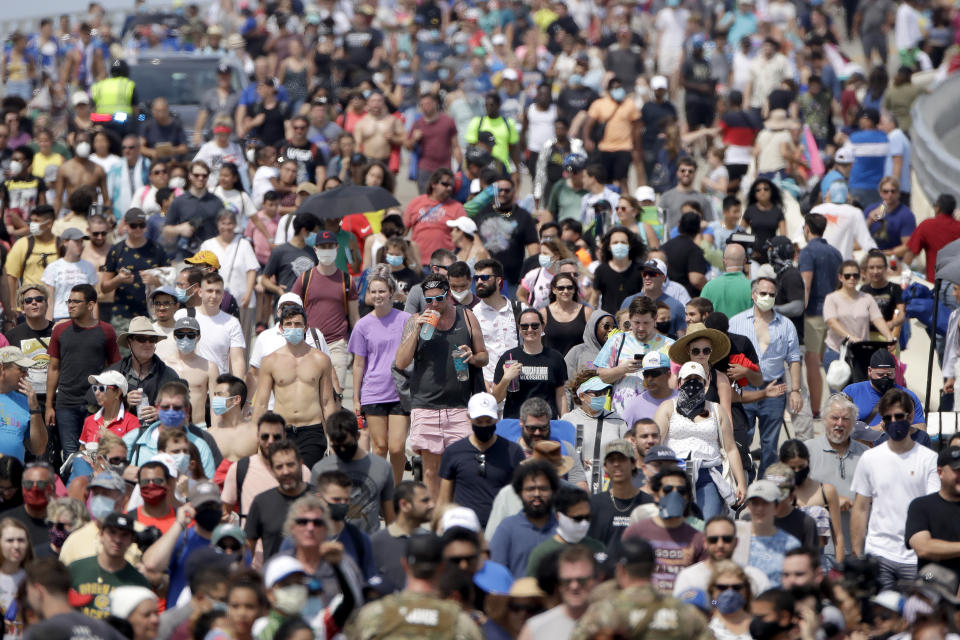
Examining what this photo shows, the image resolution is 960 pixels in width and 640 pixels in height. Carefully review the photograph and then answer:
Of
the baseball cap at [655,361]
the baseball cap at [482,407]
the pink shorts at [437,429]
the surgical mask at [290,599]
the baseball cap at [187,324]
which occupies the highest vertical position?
the surgical mask at [290,599]

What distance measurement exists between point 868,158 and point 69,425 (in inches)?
409

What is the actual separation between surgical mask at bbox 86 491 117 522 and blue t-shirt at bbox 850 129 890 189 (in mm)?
12209

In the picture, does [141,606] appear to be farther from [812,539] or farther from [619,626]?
[812,539]

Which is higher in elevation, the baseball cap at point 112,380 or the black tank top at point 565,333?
the baseball cap at point 112,380

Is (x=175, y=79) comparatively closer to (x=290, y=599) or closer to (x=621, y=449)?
(x=621, y=449)

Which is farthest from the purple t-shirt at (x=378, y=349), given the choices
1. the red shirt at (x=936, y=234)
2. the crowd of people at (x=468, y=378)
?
the red shirt at (x=936, y=234)

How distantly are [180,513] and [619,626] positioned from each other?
2.82 meters

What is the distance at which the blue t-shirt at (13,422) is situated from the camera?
39.7ft

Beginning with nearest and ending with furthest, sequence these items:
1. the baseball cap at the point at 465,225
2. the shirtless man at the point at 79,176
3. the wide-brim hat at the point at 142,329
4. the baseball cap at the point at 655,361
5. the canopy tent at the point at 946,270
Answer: the baseball cap at the point at 655,361 → the wide-brim hat at the point at 142,329 → the canopy tent at the point at 946,270 → the baseball cap at the point at 465,225 → the shirtless man at the point at 79,176

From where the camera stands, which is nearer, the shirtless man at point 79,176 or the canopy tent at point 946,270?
the canopy tent at point 946,270

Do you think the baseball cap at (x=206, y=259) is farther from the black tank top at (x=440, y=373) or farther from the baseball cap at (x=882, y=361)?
the baseball cap at (x=882, y=361)

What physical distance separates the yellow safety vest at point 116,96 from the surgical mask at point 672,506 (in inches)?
557

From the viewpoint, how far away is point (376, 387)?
43.3 feet

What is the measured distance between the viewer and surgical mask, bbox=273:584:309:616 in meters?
8.26
